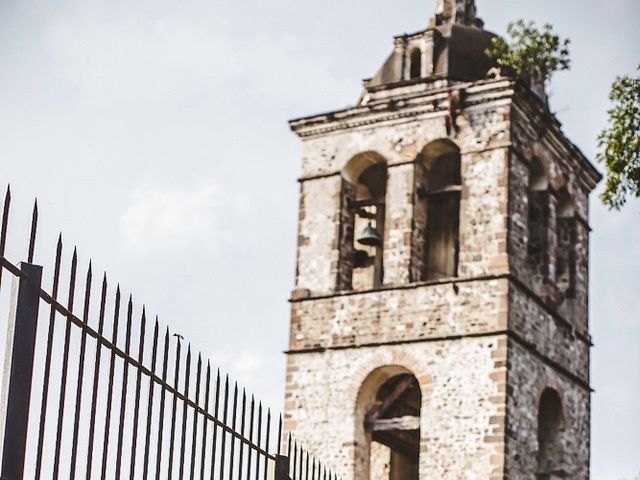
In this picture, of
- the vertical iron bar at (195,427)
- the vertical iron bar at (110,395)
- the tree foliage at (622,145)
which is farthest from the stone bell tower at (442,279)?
the vertical iron bar at (110,395)

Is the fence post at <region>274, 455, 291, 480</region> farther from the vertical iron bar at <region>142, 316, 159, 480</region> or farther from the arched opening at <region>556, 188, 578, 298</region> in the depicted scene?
the arched opening at <region>556, 188, 578, 298</region>

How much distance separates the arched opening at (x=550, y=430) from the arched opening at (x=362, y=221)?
2862 mm

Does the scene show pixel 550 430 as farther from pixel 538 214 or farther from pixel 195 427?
pixel 195 427

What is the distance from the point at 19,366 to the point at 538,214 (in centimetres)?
1632

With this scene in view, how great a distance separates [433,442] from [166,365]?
1290 centimetres

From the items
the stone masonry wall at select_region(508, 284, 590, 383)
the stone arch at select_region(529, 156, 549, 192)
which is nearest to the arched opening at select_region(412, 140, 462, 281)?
the stone arch at select_region(529, 156, 549, 192)

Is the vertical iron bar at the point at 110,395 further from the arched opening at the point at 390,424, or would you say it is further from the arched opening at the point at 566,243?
the arched opening at the point at 566,243

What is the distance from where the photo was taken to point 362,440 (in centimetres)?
1967

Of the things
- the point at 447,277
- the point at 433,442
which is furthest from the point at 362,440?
the point at 447,277

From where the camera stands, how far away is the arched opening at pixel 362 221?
67.8 feet

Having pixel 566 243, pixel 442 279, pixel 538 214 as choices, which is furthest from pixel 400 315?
pixel 566 243

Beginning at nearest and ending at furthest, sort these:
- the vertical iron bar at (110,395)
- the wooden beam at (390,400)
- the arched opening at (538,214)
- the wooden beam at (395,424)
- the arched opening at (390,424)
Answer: the vertical iron bar at (110,395) → the wooden beam at (395,424) → the arched opening at (390,424) → the wooden beam at (390,400) → the arched opening at (538,214)

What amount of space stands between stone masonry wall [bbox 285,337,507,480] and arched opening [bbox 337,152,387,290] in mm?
1264

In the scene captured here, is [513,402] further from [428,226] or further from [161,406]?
[161,406]
